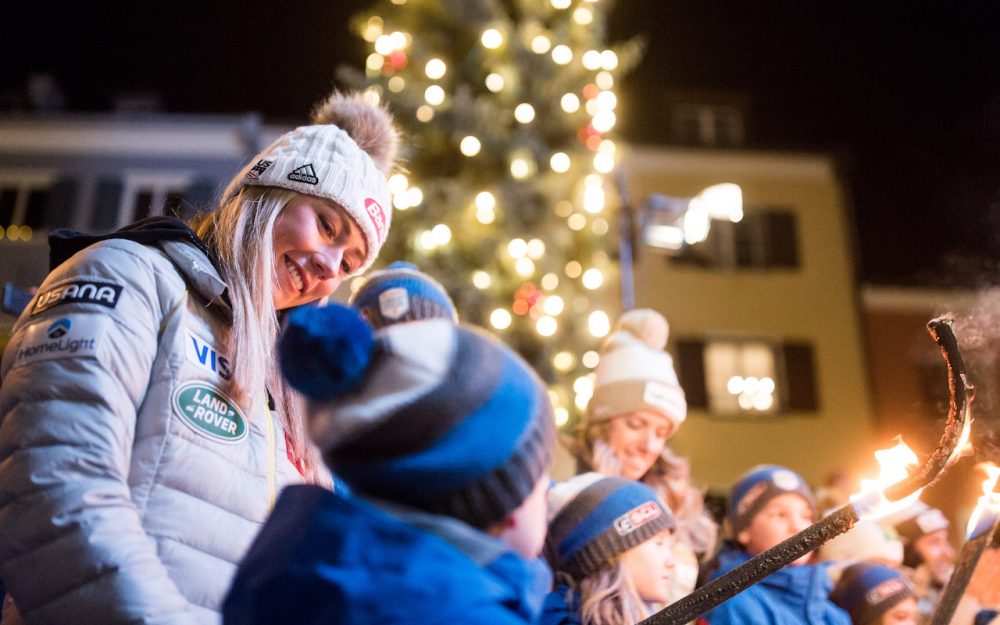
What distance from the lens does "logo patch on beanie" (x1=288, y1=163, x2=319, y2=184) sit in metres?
2.31

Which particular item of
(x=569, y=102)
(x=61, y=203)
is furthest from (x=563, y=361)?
(x=61, y=203)

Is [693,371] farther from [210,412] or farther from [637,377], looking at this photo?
[210,412]

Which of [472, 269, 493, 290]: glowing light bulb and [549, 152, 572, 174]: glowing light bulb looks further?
[549, 152, 572, 174]: glowing light bulb

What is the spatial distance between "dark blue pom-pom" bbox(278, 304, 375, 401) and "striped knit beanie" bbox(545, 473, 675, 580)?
1.58 meters

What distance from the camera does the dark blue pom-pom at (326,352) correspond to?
4.26ft

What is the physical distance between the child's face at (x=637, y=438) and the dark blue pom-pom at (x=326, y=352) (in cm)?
226

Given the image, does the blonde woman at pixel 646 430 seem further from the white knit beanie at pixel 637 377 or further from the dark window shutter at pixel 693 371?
the dark window shutter at pixel 693 371

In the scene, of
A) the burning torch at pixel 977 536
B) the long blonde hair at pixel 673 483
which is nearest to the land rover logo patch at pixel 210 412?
the burning torch at pixel 977 536

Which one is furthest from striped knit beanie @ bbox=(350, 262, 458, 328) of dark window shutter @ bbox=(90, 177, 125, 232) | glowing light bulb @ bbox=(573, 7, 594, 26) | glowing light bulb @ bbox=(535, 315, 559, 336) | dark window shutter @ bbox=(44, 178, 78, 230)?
dark window shutter @ bbox=(44, 178, 78, 230)

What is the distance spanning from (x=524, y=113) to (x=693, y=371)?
867 centimetres

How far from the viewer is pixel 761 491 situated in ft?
12.0

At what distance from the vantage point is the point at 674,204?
26.7 feet

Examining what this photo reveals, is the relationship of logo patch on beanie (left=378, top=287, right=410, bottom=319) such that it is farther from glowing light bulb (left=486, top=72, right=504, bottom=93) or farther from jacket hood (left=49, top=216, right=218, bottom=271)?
glowing light bulb (left=486, top=72, right=504, bottom=93)

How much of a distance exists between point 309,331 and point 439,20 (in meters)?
6.97
